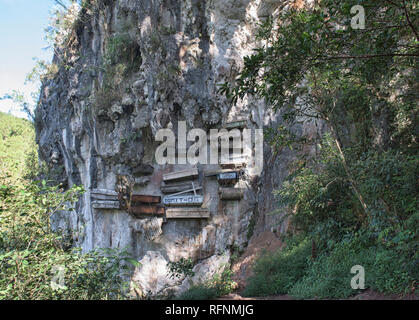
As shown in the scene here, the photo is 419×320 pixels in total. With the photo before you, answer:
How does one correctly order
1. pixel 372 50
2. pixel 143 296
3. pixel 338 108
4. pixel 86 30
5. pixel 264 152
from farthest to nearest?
pixel 86 30, pixel 264 152, pixel 143 296, pixel 338 108, pixel 372 50

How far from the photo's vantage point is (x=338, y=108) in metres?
7.97

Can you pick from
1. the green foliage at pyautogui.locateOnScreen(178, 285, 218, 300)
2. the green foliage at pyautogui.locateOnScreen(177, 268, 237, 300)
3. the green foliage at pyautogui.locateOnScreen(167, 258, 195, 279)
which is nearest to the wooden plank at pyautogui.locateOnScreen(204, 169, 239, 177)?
the green foliage at pyautogui.locateOnScreen(177, 268, 237, 300)

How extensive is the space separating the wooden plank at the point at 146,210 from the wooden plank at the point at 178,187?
2.39ft

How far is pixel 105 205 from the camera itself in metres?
13.7

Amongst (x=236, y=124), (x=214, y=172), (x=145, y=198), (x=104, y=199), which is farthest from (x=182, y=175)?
(x=104, y=199)

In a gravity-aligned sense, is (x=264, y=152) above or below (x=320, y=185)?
above

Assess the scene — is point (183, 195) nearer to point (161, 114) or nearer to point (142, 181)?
point (142, 181)

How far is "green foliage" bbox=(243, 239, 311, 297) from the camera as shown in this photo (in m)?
7.89

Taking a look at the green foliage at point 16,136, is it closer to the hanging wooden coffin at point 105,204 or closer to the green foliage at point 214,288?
the hanging wooden coffin at point 105,204

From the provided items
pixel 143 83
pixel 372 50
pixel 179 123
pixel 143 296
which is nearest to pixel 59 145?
pixel 143 83

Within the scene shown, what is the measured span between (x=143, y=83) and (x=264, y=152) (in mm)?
5810

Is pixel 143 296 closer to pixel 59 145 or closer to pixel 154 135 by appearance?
pixel 154 135

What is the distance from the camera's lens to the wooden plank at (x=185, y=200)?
1201cm

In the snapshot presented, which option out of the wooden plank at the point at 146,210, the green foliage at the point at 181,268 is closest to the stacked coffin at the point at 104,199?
the wooden plank at the point at 146,210
